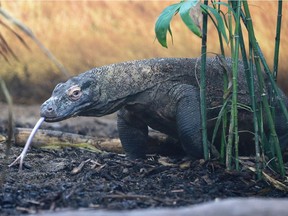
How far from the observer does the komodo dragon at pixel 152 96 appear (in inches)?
194

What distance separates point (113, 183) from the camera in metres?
4.27

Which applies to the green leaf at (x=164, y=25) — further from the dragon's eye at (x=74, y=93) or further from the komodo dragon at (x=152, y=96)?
the dragon's eye at (x=74, y=93)

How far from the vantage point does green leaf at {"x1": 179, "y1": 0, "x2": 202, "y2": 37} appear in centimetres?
377

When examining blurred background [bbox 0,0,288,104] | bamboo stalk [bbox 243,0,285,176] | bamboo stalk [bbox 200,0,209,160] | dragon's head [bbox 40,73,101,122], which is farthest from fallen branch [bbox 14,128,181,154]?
blurred background [bbox 0,0,288,104]

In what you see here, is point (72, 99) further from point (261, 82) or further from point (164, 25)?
point (261, 82)

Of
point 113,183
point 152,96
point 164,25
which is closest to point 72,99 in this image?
point 152,96

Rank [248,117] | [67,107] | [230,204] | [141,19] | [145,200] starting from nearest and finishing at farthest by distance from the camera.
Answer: [230,204], [145,200], [67,107], [248,117], [141,19]

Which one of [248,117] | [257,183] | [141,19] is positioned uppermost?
[141,19]

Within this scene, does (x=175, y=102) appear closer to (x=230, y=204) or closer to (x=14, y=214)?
(x=14, y=214)

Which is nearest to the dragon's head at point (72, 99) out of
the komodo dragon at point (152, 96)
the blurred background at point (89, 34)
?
the komodo dragon at point (152, 96)

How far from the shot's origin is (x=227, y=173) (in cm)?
443

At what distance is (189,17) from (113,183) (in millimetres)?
1144

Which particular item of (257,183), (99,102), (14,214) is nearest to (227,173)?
(257,183)

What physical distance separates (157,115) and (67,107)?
68 centimetres
